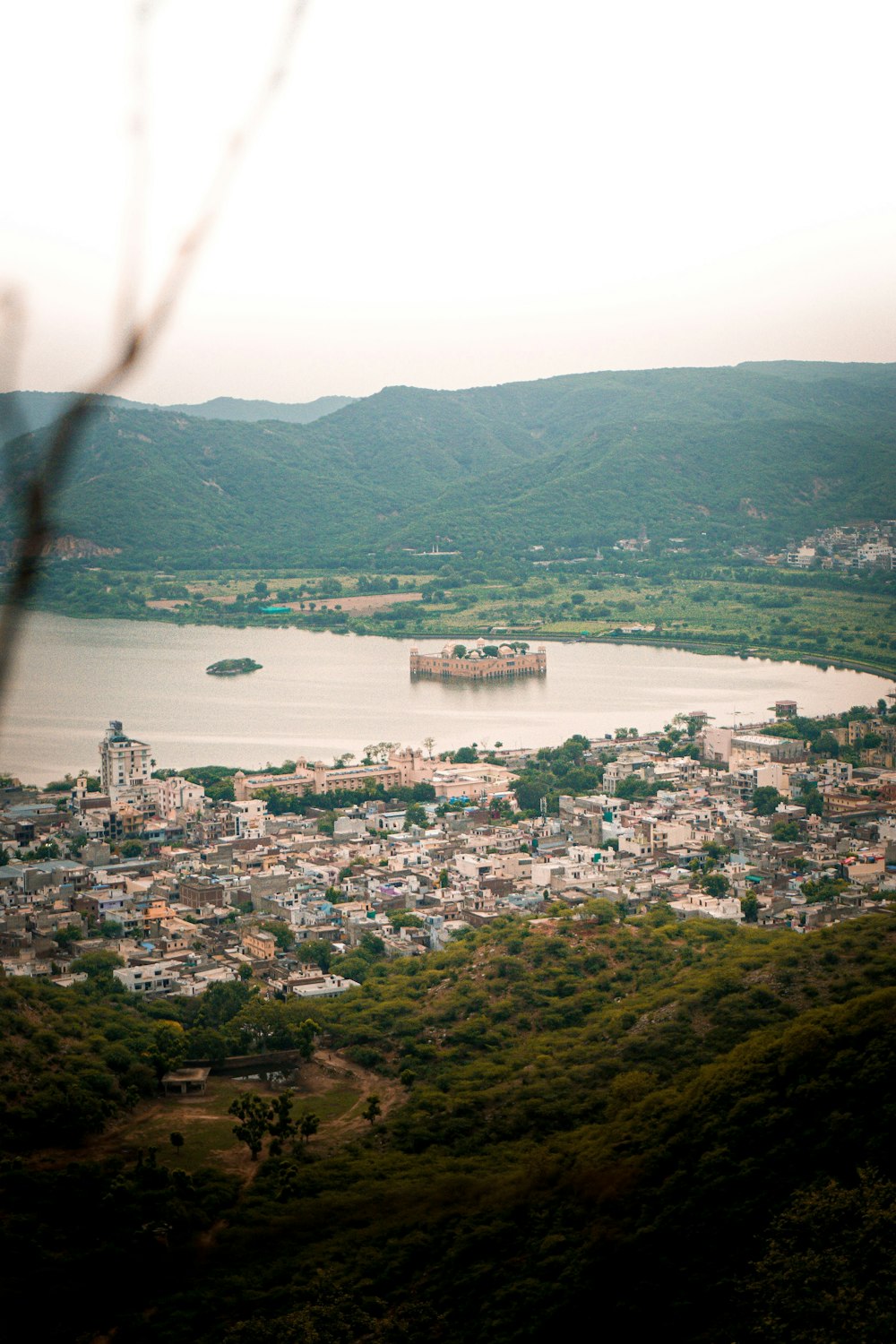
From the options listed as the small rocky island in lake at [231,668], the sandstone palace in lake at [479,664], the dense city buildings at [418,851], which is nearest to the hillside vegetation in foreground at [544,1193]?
the dense city buildings at [418,851]

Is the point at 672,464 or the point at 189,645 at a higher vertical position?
the point at 672,464

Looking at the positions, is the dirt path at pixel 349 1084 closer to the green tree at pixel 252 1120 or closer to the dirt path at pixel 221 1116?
the dirt path at pixel 221 1116

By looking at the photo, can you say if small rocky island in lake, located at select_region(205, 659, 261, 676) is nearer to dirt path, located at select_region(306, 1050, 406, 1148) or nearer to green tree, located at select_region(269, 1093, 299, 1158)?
dirt path, located at select_region(306, 1050, 406, 1148)

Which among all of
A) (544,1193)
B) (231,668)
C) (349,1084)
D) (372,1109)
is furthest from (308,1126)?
(231,668)

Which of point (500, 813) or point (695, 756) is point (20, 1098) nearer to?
point (500, 813)

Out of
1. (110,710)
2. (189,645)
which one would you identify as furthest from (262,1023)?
(189,645)

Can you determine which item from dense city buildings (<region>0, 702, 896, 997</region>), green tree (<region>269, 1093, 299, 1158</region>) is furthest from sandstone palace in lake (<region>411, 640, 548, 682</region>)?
green tree (<region>269, 1093, 299, 1158</region>)
